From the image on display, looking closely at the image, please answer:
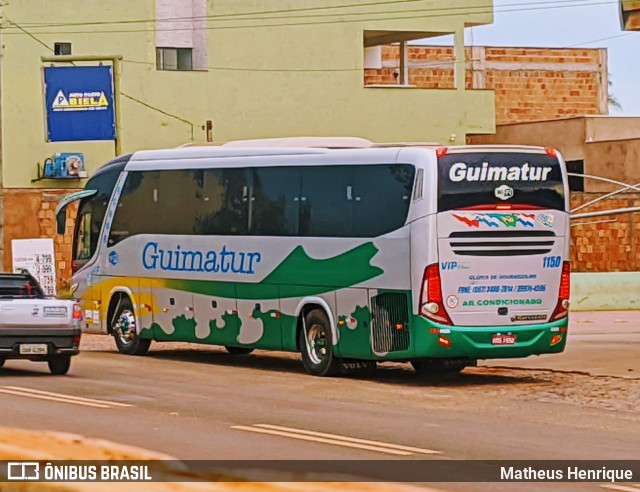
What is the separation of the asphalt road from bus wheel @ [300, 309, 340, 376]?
0.33m

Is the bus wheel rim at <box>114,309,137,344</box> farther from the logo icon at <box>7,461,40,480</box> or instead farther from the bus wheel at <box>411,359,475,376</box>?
the logo icon at <box>7,461,40,480</box>

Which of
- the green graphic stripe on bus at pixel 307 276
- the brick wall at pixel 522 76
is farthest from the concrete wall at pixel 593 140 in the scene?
the green graphic stripe on bus at pixel 307 276

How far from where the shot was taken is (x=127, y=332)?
26.6 m

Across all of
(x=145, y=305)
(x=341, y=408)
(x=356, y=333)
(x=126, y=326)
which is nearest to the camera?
(x=341, y=408)

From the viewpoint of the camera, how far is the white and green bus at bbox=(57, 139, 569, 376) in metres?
Result: 20.7

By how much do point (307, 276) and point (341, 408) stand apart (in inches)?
187

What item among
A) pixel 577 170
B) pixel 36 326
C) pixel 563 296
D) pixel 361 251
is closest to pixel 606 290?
pixel 577 170

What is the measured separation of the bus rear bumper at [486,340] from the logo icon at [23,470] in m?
12.6

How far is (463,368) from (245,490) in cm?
1631

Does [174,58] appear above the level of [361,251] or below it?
above

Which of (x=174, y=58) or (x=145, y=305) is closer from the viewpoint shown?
(x=145, y=305)

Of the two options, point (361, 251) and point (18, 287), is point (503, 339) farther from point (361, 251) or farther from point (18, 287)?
point (18, 287)

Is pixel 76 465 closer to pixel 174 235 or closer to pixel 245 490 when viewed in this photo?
pixel 245 490

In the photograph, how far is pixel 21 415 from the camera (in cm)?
1648
